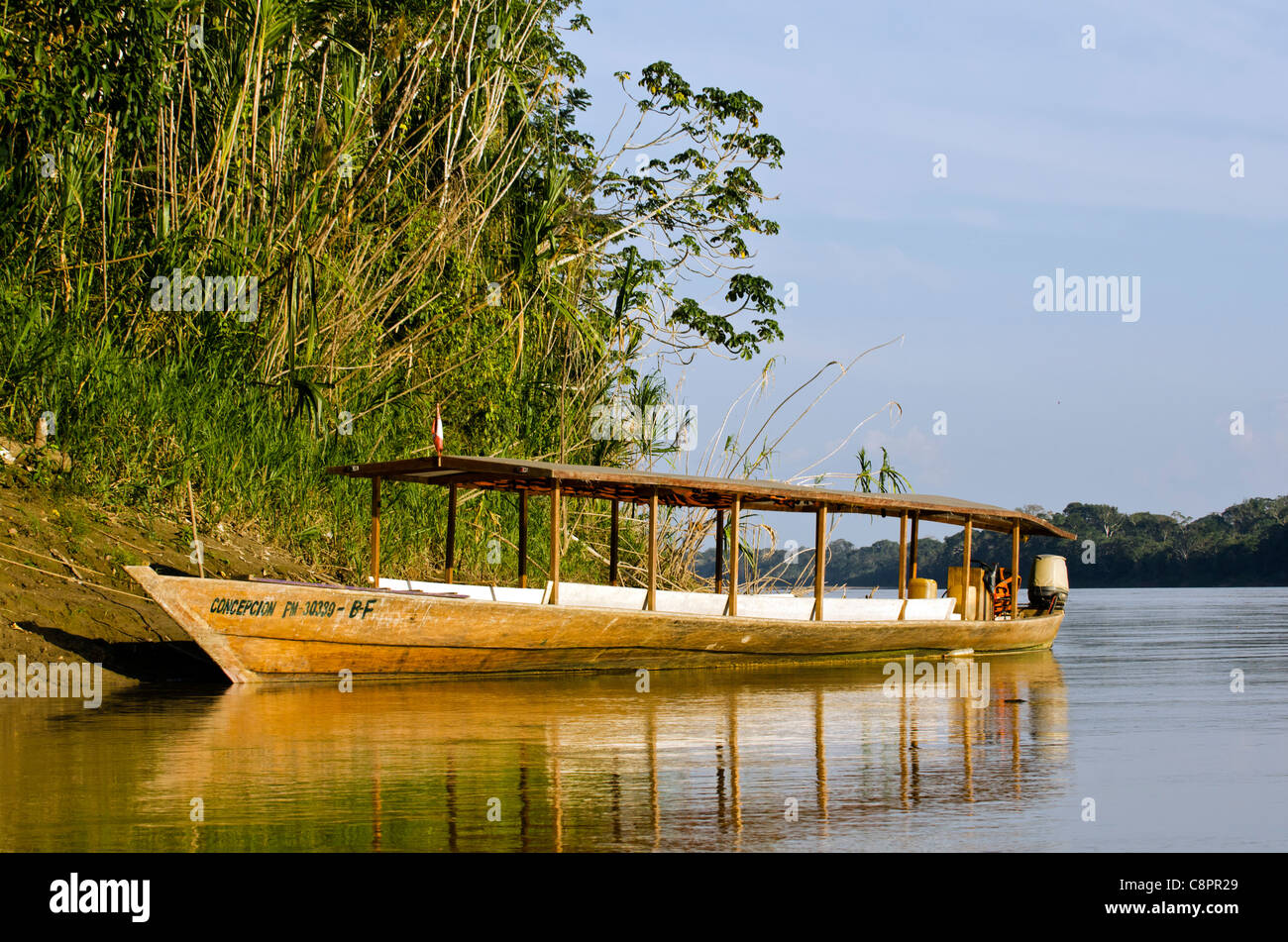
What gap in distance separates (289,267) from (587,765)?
993cm

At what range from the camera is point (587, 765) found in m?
8.02

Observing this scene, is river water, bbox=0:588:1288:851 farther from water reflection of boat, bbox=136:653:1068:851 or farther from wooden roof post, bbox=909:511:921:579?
wooden roof post, bbox=909:511:921:579

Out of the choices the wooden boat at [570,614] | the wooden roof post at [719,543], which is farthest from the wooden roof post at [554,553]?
the wooden roof post at [719,543]

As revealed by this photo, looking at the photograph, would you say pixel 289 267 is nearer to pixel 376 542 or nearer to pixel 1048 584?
pixel 376 542

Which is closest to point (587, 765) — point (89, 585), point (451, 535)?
point (89, 585)

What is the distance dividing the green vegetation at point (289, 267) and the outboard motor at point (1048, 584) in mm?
6500

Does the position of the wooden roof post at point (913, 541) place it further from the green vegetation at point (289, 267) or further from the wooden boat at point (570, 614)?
the green vegetation at point (289, 267)

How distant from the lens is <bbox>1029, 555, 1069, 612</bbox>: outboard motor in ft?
71.3

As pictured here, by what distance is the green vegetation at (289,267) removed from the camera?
14.4 meters

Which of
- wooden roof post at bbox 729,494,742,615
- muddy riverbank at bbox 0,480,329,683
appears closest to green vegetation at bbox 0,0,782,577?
muddy riverbank at bbox 0,480,329,683

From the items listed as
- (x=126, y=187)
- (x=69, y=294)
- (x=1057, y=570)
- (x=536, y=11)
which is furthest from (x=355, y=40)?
(x=1057, y=570)

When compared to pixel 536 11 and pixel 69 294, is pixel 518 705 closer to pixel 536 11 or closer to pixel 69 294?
pixel 69 294

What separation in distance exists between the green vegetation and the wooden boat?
1781 mm

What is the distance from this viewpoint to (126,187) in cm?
1677
